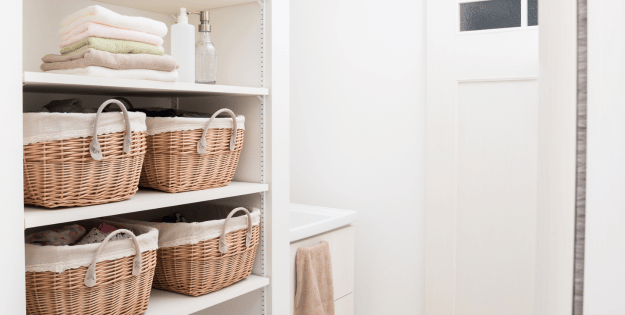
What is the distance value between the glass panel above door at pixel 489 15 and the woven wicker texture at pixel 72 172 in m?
1.53

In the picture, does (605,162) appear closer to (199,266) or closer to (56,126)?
(56,126)

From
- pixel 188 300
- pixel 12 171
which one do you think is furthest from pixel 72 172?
pixel 188 300

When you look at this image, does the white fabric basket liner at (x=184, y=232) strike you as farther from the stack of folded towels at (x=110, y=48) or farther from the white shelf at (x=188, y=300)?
the stack of folded towels at (x=110, y=48)

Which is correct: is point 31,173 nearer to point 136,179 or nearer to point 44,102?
point 136,179

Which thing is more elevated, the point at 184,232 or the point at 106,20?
the point at 106,20

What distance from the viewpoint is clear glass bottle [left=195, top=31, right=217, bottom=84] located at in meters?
1.38

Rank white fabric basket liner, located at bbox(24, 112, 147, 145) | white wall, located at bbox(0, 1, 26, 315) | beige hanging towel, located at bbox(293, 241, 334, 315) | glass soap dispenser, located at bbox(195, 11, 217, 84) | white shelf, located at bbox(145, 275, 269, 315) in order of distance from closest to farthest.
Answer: white wall, located at bbox(0, 1, 26, 315) < white fabric basket liner, located at bbox(24, 112, 147, 145) < white shelf, located at bbox(145, 275, 269, 315) < glass soap dispenser, located at bbox(195, 11, 217, 84) < beige hanging towel, located at bbox(293, 241, 334, 315)

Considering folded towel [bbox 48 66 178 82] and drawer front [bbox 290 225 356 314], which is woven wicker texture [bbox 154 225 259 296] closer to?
folded towel [bbox 48 66 178 82]

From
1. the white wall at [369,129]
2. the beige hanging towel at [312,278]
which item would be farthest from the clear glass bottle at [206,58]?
the white wall at [369,129]

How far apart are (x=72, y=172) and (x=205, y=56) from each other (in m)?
0.55

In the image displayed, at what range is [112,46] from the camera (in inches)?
41.6

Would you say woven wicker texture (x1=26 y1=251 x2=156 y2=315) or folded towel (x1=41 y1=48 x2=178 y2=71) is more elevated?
folded towel (x1=41 y1=48 x2=178 y2=71)

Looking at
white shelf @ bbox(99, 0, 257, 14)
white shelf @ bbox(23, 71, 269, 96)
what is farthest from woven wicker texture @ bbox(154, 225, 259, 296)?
white shelf @ bbox(99, 0, 257, 14)

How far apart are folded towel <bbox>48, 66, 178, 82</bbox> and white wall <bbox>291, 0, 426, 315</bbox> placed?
128 cm
